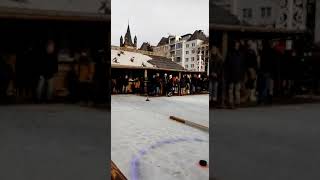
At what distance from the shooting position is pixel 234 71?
1.70 metres

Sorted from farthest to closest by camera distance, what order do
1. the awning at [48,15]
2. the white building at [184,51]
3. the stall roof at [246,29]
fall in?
the white building at [184,51], the stall roof at [246,29], the awning at [48,15]

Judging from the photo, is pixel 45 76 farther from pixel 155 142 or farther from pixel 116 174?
pixel 155 142

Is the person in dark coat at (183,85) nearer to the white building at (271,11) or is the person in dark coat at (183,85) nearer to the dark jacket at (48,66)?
the white building at (271,11)

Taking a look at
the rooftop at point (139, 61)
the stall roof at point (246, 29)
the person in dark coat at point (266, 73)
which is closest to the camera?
the stall roof at point (246, 29)

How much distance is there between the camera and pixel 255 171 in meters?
1.86

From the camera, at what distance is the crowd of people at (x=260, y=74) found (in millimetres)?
1702

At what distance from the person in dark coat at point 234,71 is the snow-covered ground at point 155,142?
21.2 inches

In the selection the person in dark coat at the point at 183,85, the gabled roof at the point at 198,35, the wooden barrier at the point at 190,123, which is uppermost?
the gabled roof at the point at 198,35

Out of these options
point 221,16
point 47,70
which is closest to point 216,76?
point 221,16

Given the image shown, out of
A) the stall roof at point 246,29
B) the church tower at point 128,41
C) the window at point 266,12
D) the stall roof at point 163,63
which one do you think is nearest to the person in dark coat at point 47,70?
the church tower at point 128,41

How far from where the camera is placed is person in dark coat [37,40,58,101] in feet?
4.92

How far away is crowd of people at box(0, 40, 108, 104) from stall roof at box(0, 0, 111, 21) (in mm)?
140

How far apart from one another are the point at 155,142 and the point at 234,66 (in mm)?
1194

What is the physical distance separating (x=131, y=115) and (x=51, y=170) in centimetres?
137
